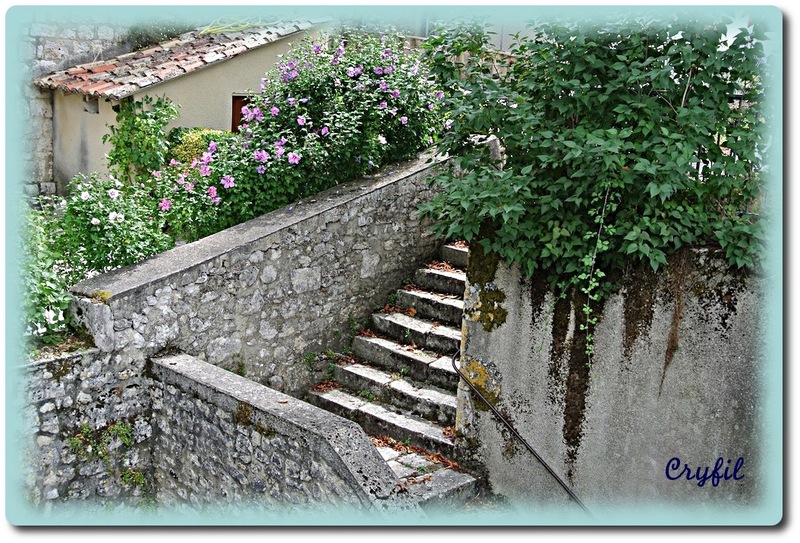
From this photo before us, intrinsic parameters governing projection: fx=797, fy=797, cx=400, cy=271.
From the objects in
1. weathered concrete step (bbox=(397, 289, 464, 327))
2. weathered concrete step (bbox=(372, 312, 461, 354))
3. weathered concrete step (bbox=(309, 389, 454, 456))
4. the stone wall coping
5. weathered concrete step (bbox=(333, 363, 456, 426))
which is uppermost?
the stone wall coping

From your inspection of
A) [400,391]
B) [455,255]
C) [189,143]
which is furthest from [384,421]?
[189,143]

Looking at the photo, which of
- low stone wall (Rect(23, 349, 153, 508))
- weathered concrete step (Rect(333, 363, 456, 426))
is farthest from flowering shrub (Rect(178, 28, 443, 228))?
low stone wall (Rect(23, 349, 153, 508))

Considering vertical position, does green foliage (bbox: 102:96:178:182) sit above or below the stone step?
above

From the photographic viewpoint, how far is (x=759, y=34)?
13.9 ft

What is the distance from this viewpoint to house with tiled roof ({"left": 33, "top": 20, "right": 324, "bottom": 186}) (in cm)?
848

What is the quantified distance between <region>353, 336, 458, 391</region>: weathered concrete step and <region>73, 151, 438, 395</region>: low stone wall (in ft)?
0.83

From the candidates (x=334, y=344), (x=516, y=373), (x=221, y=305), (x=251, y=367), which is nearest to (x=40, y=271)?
(x=221, y=305)

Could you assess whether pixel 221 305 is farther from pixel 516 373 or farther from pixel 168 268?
pixel 516 373

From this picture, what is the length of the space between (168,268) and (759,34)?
155 inches

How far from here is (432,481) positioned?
201 inches

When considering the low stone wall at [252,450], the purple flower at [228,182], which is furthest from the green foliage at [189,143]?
the low stone wall at [252,450]

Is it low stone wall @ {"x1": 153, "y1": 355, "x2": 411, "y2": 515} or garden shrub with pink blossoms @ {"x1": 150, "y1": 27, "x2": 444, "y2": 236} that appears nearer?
low stone wall @ {"x1": 153, "y1": 355, "x2": 411, "y2": 515}

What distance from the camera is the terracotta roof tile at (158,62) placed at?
8266 mm

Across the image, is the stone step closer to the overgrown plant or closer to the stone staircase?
the stone staircase
